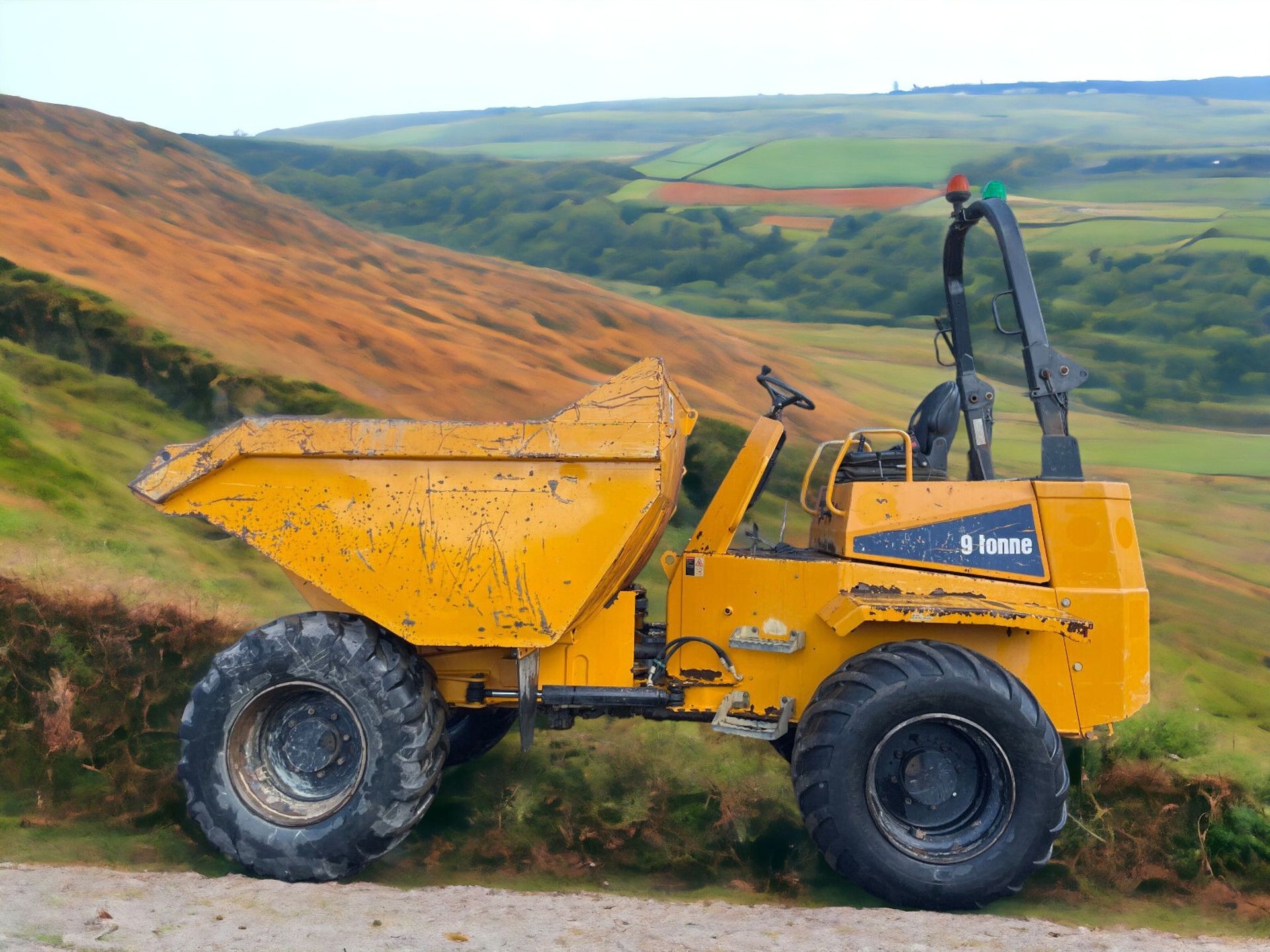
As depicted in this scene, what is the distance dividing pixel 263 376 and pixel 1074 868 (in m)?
6.54

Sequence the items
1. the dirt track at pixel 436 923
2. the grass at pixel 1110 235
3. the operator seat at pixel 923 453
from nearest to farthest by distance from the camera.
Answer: the dirt track at pixel 436 923
the operator seat at pixel 923 453
the grass at pixel 1110 235

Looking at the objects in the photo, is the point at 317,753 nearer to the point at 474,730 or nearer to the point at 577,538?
the point at 474,730

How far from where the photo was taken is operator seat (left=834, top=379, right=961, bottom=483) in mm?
5211

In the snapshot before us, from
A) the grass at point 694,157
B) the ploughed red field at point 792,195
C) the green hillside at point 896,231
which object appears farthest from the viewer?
the grass at point 694,157

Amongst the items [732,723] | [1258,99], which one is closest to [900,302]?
[1258,99]

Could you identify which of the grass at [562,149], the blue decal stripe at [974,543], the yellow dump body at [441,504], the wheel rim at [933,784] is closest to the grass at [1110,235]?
the grass at [562,149]

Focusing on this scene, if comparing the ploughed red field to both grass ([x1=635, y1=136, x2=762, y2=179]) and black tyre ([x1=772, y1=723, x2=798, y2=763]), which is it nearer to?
grass ([x1=635, y1=136, x2=762, y2=179])

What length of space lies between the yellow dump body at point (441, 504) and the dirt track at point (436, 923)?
3.63ft

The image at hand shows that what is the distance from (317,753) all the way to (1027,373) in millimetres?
3683

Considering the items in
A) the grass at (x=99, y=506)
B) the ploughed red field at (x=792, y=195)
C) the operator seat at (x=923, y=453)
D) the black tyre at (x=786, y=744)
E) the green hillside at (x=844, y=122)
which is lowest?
the black tyre at (x=786, y=744)

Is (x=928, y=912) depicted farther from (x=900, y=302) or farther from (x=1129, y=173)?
(x=1129, y=173)

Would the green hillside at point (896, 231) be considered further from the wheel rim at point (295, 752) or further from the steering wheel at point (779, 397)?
the wheel rim at point (295, 752)

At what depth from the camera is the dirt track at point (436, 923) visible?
3963mm

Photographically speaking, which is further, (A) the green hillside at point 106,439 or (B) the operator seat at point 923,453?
(A) the green hillside at point 106,439
